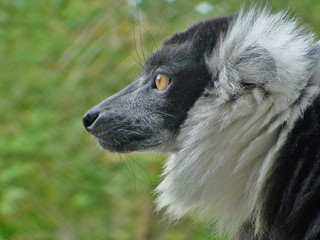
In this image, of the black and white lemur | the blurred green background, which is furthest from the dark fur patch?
the blurred green background

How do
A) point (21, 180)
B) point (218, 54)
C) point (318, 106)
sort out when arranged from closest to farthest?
point (318, 106), point (218, 54), point (21, 180)

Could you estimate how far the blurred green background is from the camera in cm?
644

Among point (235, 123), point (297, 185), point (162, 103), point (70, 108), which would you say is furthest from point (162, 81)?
point (70, 108)

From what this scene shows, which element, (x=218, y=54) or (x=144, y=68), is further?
(x=144, y=68)

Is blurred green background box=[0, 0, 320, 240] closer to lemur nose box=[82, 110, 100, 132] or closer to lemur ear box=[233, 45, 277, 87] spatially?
lemur nose box=[82, 110, 100, 132]

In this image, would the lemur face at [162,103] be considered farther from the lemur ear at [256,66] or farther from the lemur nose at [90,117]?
the lemur ear at [256,66]

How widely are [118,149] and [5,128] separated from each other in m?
3.90

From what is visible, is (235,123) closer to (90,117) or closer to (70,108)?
(90,117)

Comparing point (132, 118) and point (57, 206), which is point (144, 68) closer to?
point (132, 118)

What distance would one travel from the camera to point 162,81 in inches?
144

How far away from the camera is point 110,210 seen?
24.9 ft

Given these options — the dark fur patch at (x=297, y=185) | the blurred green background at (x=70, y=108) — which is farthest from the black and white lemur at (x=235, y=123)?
the blurred green background at (x=70, y=108)

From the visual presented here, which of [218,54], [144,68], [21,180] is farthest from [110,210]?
[218,54]

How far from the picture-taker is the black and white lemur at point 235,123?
2869 mm
